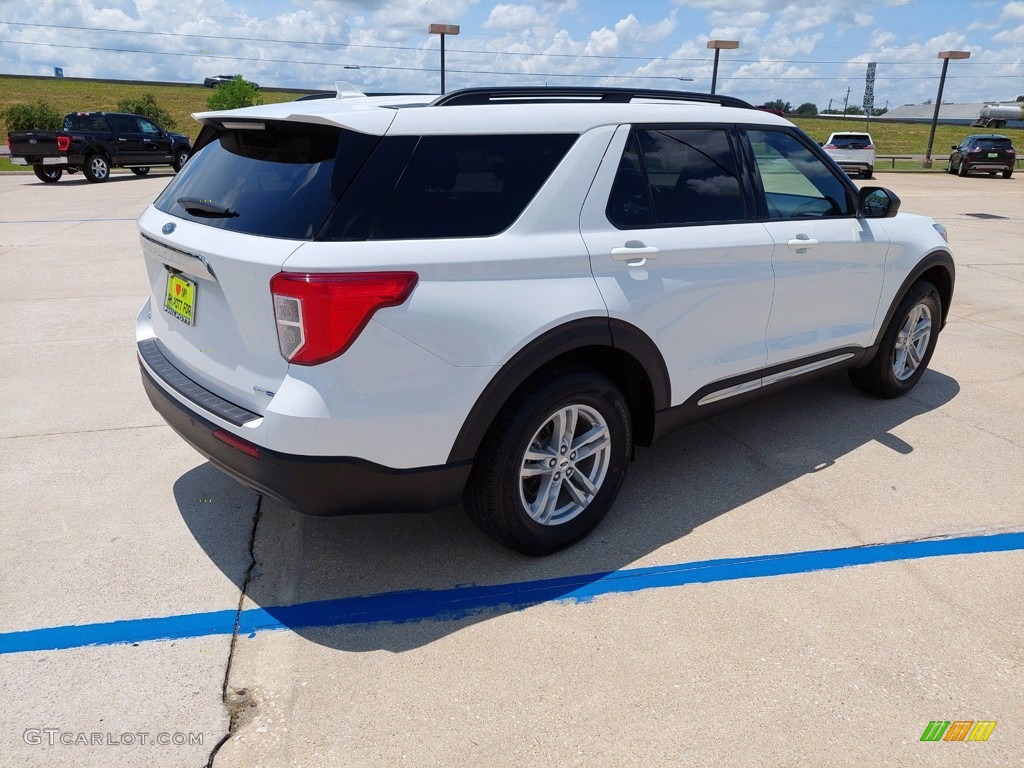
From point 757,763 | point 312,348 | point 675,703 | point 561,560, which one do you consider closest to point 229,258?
point 312,348

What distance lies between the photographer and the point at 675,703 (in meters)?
2.47

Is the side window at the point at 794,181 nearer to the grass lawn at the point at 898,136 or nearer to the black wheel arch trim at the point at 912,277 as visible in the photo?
the black wheel arch trim at the point at 912,277

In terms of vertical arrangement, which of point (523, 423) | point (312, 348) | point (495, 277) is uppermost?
point (495, 277)

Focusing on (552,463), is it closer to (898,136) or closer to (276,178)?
(276,178)

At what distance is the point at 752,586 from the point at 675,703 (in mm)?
775

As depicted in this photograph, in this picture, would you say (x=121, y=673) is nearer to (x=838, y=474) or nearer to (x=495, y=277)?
(x=495, y=277)

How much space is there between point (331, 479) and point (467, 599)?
76 cm

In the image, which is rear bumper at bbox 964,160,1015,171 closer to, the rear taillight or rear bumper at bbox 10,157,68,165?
rear bumper at bbox 10,157,68,165

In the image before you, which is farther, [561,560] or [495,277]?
[561,560]

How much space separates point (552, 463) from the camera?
3.17 m

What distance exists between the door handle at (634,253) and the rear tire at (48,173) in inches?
851

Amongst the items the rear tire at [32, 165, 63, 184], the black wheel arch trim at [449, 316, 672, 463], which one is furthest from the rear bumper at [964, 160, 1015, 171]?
the black wheel arch trim at [449, 316, 672, 463]

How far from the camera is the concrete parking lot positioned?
2342 millimetres

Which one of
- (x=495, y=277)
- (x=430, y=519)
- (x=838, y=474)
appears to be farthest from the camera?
(x=838, y=474)
